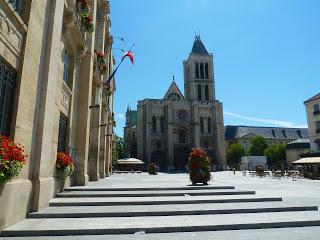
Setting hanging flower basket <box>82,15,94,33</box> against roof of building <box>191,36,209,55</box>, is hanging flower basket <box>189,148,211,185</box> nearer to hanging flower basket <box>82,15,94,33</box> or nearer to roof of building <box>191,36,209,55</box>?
hanging flower basket <box>82,15,94,33</box>

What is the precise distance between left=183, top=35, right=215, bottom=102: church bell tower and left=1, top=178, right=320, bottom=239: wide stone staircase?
71.1 metres

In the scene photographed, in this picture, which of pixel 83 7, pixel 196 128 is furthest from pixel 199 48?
pixel 83 7

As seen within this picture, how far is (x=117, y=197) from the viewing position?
402 inches

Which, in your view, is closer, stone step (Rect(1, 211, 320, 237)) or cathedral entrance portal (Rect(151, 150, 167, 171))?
stone step (Rect(1, 211, 320, 237))

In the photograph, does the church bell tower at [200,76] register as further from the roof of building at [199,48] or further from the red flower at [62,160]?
the red flower at [62,160]

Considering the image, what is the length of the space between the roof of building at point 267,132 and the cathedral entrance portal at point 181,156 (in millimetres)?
38403

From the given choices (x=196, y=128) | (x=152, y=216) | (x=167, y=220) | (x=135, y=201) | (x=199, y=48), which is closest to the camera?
(x=167, y=220)

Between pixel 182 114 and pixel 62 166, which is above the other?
pixel 182 114

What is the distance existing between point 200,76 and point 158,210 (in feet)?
258

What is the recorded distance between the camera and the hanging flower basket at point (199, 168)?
49.5ft

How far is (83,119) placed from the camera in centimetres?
1438

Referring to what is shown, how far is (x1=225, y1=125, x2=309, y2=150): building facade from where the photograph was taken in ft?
345

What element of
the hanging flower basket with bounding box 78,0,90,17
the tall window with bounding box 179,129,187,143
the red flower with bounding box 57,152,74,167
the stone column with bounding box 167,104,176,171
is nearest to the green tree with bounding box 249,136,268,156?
the tall window with bounding box 179,129,187,143

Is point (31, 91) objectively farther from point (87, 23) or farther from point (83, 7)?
point (87, 23)
